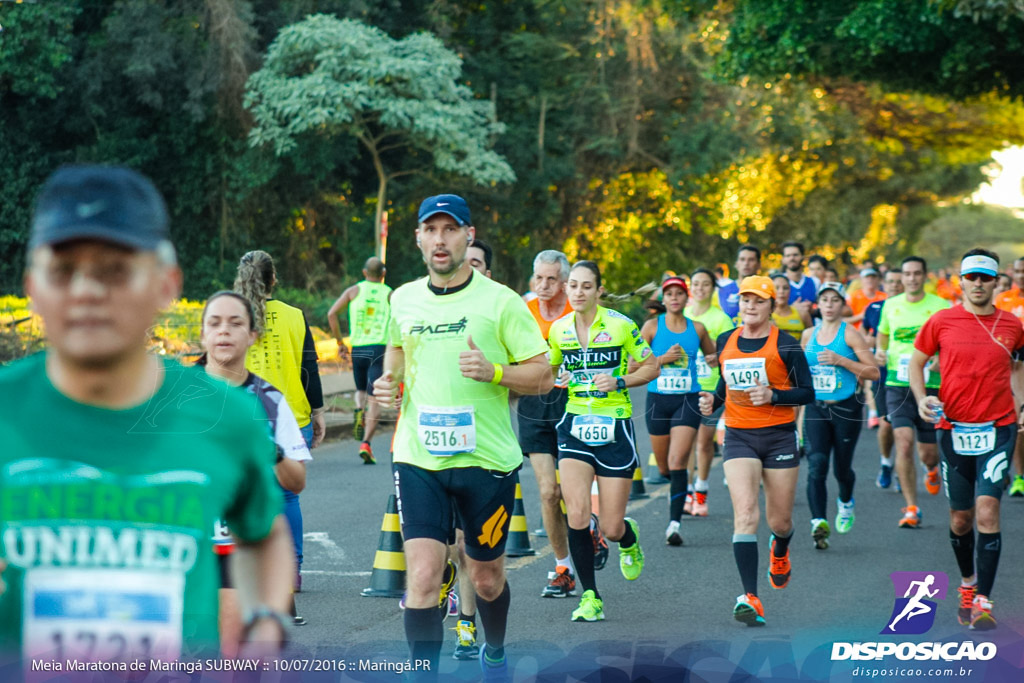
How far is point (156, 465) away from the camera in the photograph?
2223 millimetres

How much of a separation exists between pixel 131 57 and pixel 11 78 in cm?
240

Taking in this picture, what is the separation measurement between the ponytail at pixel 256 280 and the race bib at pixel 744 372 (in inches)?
112

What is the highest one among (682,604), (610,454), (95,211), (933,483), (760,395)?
(95,211)

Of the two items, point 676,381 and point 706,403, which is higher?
point 676,381

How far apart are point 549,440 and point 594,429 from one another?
2.02 feet

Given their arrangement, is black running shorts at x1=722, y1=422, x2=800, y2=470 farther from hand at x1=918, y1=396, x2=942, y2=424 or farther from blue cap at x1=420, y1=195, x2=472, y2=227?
blue cap at x1=420, y1=195, x2=472, y2=227

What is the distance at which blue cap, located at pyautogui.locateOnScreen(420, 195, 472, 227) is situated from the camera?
544cm

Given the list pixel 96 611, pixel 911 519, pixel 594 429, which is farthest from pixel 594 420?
pixel 96 611

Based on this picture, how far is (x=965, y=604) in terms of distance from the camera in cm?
733

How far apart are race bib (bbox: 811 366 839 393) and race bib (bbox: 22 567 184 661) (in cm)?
834

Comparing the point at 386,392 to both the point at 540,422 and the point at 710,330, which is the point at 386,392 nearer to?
the point at 540,422

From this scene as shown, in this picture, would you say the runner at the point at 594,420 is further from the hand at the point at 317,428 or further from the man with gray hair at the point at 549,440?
the hand at the point at 317,428

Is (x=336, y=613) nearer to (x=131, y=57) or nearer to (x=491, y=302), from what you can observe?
(x=491, y=302)

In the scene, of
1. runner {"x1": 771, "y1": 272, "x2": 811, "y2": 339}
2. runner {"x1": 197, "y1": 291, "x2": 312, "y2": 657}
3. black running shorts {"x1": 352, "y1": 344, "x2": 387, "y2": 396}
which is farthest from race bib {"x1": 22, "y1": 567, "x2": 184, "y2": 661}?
black running shorts {"x1": 352, "y1": 344, "x2": 387, "y2": 396}
